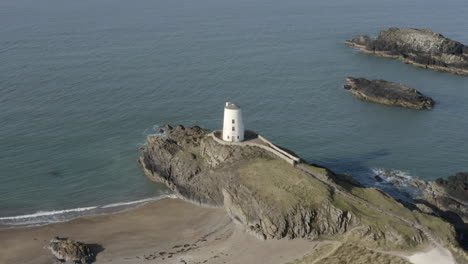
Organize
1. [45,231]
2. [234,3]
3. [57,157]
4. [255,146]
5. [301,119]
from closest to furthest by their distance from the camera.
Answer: [45,231] → [255,146] → [57,157] → [301,119] → [234,3]

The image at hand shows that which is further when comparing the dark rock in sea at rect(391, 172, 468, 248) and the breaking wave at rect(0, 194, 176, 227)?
the dark rock in sea at rect(391, 172, 468, 248)

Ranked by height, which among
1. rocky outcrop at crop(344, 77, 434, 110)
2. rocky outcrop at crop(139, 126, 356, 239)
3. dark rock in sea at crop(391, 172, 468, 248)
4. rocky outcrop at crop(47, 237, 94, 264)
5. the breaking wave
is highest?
rocky outcrop at crop(344, 77, 434, 110)

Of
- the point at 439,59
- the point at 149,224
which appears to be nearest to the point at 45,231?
the point at 149,224

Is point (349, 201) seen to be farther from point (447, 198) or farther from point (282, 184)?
point (447, 198)

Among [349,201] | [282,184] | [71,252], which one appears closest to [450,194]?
[349,201]

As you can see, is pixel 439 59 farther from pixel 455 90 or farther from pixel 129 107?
pixel 129 107

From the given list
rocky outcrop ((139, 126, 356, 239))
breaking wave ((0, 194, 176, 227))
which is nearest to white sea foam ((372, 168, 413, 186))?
rocky outcrop ((139, 126, 356, 239))

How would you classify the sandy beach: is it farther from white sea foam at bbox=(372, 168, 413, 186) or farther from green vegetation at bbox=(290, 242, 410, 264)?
white sea foam at bbox=(372, 168, 413, 186)

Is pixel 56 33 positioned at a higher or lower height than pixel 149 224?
higher
